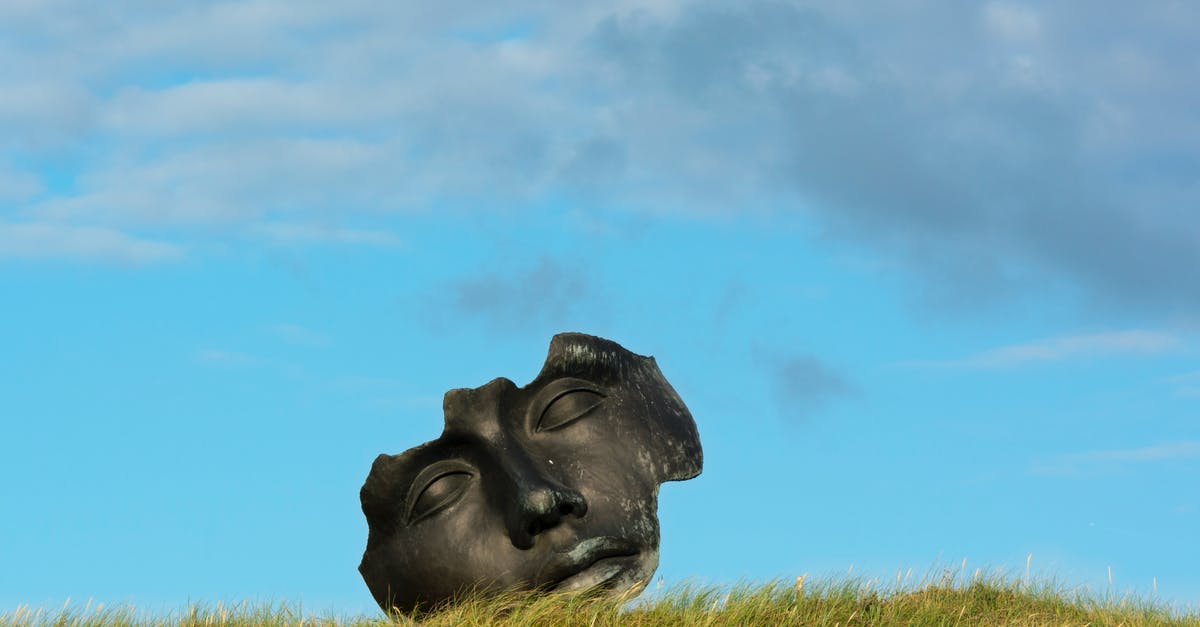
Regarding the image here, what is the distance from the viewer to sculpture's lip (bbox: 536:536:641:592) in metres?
7.75

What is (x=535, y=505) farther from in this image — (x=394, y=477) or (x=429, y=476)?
(x=394, y=477)

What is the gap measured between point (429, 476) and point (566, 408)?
0.94 m

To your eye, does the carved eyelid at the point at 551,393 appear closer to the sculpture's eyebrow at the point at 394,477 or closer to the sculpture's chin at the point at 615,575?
the sculpture's eyebrow at the point at 394,477

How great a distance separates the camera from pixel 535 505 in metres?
7.65

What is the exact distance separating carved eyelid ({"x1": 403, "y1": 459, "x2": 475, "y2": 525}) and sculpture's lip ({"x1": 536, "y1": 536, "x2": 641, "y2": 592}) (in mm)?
791

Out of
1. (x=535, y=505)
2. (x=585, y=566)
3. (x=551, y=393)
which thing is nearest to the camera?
(x=535, y=505)

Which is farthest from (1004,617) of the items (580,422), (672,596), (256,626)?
(256,626)

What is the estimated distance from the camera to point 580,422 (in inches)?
324

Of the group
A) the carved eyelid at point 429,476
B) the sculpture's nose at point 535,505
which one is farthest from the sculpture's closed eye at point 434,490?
the sculpture's nose at point 535,505

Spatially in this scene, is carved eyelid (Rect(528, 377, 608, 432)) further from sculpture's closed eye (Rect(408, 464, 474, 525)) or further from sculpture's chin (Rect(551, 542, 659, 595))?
sculpture's chin (Rect(551, 542, 659, 595))

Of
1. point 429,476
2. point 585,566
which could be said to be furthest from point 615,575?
point 429,476

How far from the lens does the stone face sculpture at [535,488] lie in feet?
25.6

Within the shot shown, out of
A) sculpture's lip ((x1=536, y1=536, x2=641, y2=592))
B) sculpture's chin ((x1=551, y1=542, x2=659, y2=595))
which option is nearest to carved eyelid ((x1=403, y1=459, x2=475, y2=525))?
sculpture's lip ((x1=536, y1=536, x2=641, y2=592))

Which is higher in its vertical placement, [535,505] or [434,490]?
[434,490]
